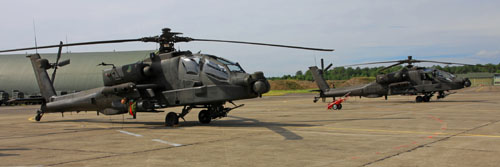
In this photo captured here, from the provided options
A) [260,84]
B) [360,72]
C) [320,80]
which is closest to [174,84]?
[260,84]

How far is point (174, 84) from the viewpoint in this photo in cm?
1581

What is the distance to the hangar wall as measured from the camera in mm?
61906

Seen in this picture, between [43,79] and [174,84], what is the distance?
915 cm

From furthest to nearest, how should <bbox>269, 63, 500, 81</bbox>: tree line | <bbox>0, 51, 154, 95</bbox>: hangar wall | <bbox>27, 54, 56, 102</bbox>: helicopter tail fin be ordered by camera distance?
<bbox>269, 63, 500, 81</bbox>: tree line, <bbox>0, 51, 154, 95</bbox>: hangar wall, <bbox>27, 54, 56, 102</bbox>: helicopter tail fin

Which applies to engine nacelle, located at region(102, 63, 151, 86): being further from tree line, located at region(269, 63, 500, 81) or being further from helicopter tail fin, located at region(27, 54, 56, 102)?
tree line, located at region(269, 63, 500, 81)

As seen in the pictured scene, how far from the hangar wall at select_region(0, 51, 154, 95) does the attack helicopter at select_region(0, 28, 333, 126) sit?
45.1m

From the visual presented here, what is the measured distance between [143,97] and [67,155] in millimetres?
7534

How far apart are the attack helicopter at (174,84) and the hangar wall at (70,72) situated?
4506cm

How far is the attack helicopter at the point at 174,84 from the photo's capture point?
14.5 metres

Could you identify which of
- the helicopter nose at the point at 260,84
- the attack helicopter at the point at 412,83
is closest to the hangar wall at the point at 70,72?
the attack helicopter at the point at 412,83

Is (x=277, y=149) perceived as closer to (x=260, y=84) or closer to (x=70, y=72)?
(x=260, y=84)

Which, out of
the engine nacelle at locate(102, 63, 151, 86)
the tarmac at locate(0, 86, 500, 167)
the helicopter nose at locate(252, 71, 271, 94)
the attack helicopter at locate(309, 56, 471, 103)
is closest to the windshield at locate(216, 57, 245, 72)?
the helicopter nose at locate(252, 71, 271, 94)

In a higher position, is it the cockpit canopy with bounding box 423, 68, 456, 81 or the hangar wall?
the hangar wall

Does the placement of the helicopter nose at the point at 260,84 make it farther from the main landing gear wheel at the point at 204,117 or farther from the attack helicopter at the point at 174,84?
the main landing gear wheel at the point at 204,117
